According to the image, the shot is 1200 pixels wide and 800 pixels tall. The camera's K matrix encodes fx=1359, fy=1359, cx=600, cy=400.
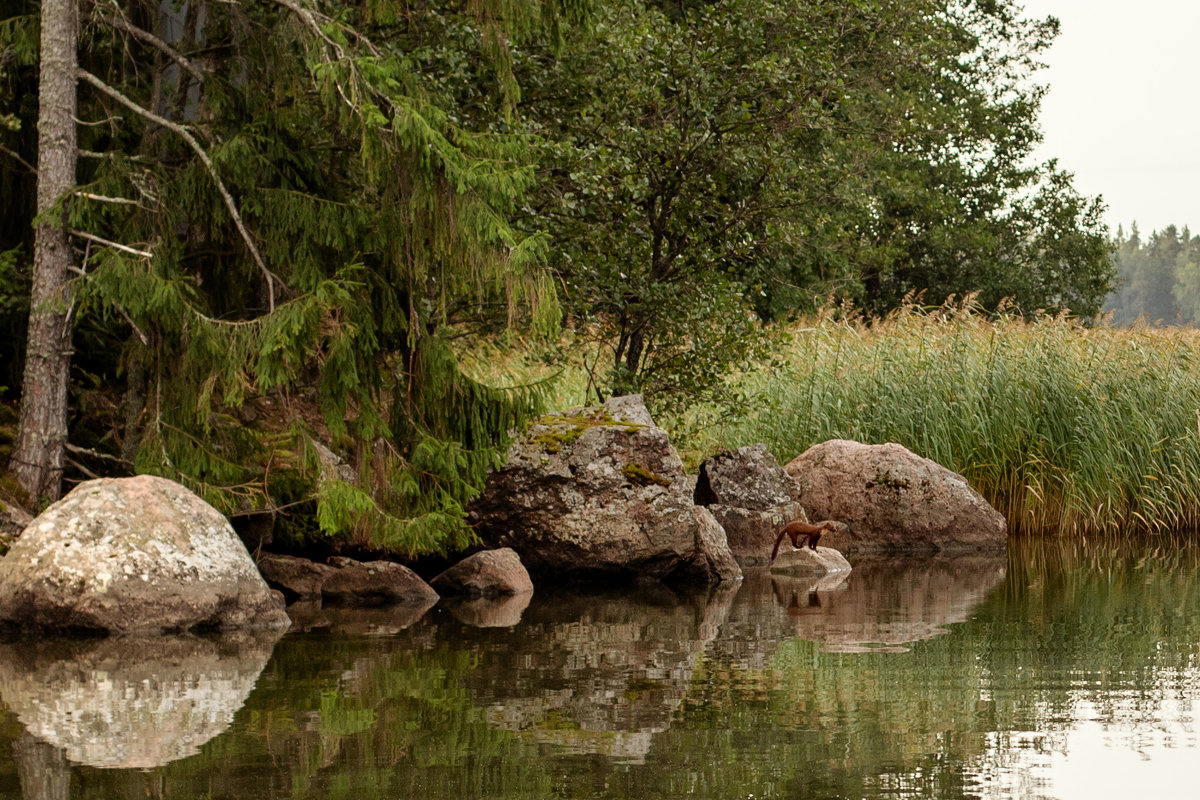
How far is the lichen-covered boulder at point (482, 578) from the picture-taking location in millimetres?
10016

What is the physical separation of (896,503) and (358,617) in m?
6.46

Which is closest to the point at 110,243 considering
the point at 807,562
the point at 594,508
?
the point at 594,508

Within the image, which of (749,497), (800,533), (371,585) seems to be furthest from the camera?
(749,497)

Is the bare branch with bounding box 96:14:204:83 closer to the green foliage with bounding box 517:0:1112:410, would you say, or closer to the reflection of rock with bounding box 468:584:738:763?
the green foliage with bounding box 517:0:1112:410

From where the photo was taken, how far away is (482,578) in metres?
10.0

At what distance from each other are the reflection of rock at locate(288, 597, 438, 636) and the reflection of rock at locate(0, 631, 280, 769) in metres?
0.47

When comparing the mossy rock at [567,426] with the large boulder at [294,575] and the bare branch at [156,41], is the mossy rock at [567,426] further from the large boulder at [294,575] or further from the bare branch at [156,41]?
the bare branch at [156,41]

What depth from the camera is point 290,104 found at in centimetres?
997

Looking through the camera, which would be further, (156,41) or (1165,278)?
(1165,278)

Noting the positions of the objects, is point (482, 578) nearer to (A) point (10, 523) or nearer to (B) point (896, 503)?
(A) point (10, 523)

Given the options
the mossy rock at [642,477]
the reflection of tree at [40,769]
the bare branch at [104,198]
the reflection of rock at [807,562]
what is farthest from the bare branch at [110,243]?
the reflection of rock at [807,562]

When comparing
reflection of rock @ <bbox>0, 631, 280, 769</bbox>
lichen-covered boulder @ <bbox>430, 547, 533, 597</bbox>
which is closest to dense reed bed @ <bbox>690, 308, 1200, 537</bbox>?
lichen-covered boulder @ <bbox>430, 547, 533, 597</bbox>

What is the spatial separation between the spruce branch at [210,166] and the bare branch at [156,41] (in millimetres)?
473

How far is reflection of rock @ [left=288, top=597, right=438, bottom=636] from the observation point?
818 centimetres
